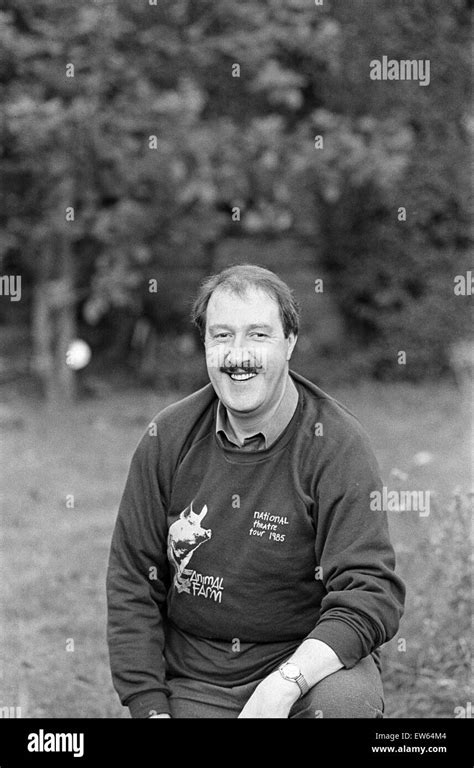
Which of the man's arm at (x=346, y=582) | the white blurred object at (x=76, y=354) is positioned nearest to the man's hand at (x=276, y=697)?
the man's arm at (x=346, y=582)

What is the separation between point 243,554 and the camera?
9.11ft

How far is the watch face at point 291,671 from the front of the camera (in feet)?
8.52

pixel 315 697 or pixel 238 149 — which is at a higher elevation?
pixel 238 149

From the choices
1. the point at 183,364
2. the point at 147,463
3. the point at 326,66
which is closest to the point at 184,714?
the point at 147,463

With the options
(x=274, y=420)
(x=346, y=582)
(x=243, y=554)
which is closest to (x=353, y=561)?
(x=346, y=582)

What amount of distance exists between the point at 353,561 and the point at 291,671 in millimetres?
291

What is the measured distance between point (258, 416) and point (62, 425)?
231 inches

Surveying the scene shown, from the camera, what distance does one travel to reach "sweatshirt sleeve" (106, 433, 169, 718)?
285 cm

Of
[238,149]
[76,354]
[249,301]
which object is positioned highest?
[238,149]

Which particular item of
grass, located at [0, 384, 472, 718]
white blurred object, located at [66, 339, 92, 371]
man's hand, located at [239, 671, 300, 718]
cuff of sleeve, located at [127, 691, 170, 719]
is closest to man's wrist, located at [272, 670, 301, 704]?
→ man's hand, located at [239, 671, 300, 718]

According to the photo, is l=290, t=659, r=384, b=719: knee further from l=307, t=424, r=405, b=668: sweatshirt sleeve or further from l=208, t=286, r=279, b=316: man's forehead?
l=208, t=286, r=279, b=316: man's forehead

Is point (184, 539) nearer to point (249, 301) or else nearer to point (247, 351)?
point (247, 351)

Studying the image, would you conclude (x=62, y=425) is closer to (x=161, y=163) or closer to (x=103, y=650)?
(x=161, y=163)

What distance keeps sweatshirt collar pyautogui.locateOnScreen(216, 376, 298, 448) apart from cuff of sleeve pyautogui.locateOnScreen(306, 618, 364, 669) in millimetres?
475
